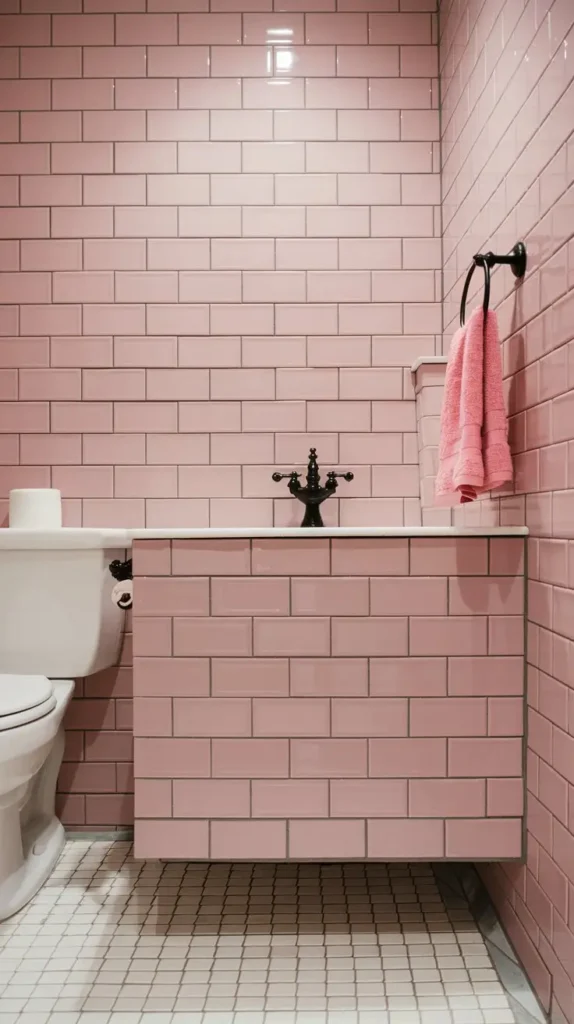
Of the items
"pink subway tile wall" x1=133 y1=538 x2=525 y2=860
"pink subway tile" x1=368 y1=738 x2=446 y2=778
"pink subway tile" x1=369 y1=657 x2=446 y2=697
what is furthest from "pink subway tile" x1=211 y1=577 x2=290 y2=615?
"pink subway tile" x1=368 y1=738 x2=446 y2=778

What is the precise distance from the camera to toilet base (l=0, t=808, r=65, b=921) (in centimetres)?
162

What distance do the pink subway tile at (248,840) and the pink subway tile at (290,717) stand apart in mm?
184

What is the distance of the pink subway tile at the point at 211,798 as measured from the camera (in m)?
1.41

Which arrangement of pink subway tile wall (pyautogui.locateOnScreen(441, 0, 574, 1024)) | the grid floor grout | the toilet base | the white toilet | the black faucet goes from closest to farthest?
pink subway tile wall (pyautogui.locateOnScreen(441, 0, 574, 1024)), the grid floor grout, the toilet base, the white toilet, the black faucet

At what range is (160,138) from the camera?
2053 millimetres

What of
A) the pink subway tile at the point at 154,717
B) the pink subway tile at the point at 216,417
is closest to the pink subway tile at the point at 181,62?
the pink subway tile at the point at 216,417

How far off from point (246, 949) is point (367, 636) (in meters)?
0.71

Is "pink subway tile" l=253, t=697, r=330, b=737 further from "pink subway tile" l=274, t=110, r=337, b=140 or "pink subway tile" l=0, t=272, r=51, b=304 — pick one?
"pink subway tile" l=274, t=110, r=337, b=140

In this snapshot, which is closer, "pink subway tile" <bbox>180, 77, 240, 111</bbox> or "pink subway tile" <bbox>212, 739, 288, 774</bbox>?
"pink subway tile" <bbox>212, 739, 288, 774</bbox>

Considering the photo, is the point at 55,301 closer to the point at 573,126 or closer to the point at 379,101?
the point at 379,101

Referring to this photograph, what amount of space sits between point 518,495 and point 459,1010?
97 centimetres

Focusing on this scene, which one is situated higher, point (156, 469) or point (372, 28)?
point (372, 28)

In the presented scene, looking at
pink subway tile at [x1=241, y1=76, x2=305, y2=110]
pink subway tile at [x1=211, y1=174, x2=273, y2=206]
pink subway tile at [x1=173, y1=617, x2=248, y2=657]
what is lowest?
pink subway tile at [x1=173, y1=617, x2=248, y2=657]

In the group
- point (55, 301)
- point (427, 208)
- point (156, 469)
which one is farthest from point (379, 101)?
point (156, 469)
